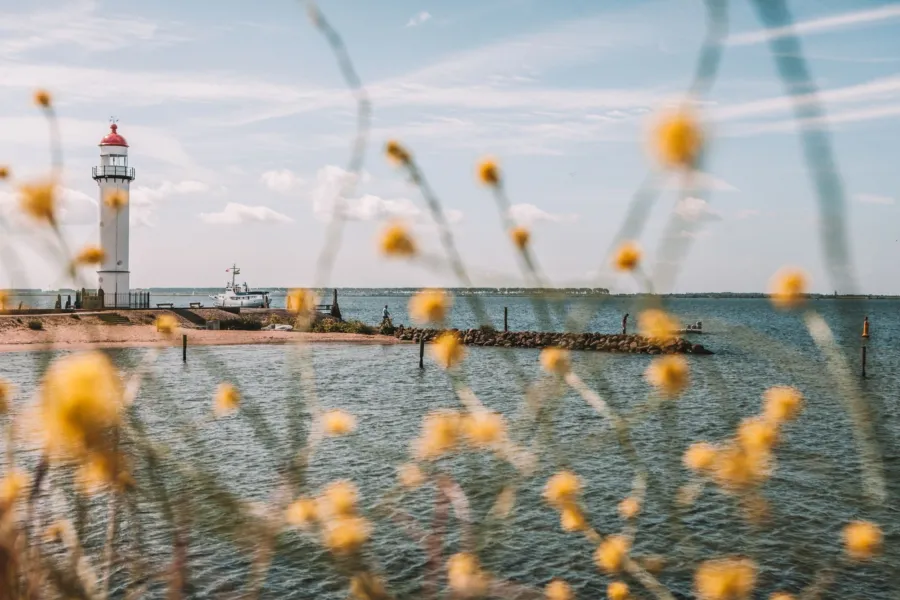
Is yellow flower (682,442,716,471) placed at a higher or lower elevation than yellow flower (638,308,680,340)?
lower

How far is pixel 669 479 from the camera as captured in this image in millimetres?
11727

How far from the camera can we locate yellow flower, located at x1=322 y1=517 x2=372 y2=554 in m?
1.68

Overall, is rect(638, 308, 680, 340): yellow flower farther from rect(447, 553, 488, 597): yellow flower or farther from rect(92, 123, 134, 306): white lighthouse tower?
rect(92, 123, 134, 306): white lighthouse tower

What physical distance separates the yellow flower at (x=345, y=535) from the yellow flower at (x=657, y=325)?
2.58ft

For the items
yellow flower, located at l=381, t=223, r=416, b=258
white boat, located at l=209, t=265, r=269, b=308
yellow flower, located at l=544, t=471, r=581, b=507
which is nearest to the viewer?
yellow flower, located at l=381, t=223, r=416, b=258

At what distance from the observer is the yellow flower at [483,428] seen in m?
1.68

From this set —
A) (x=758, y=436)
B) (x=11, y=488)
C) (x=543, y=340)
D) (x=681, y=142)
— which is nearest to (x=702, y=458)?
(x=758, y=436)

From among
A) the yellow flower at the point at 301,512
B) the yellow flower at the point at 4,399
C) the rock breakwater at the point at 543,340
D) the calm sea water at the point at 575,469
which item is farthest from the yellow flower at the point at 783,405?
the rock breakwater at the point at 543,340

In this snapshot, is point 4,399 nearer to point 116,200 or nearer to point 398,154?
point 116,200

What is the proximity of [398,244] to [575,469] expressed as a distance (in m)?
11.4

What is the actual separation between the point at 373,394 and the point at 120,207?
19707 mm

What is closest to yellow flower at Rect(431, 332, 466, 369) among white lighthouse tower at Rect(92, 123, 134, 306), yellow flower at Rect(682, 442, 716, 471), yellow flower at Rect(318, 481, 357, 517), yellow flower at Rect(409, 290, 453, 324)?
yellow flower at Rect(409, 290, 453, 324)

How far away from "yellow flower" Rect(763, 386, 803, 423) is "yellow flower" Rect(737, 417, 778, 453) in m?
0.03

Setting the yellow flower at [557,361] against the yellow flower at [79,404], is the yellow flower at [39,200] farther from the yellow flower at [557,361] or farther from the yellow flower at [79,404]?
the yellow flower at [557,361]
